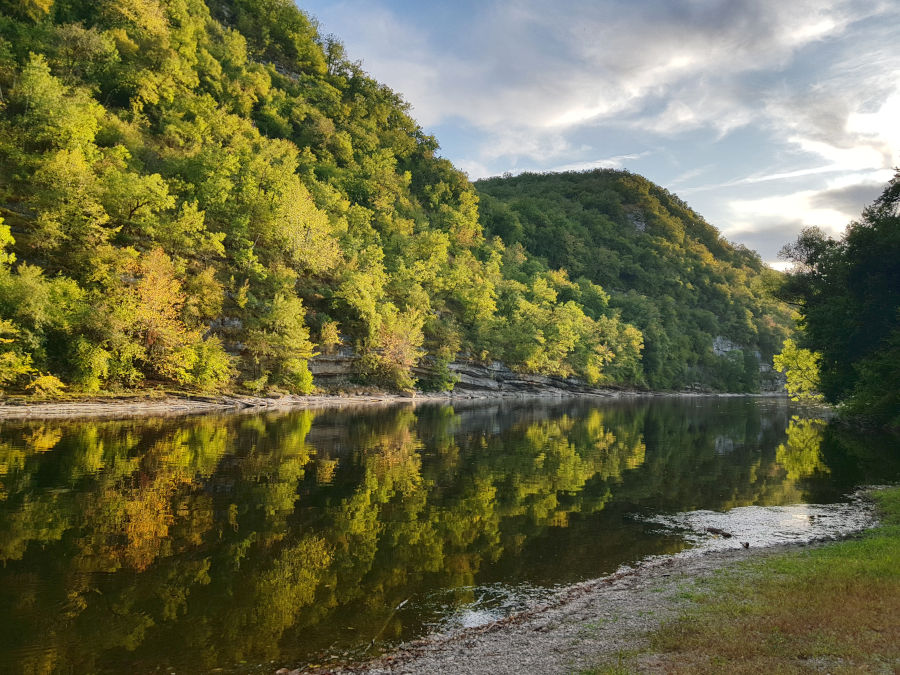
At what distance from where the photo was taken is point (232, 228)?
62938 mm

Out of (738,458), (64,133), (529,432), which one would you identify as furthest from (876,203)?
(64,133)

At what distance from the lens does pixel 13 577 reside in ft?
36.6

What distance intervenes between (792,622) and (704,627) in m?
1.41

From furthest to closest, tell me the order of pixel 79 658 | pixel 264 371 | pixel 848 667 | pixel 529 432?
pixel 264 371 < pixel 529 432 < pixel 79 658 < pixel 848 667

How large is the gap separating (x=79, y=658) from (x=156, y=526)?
7.32 metres

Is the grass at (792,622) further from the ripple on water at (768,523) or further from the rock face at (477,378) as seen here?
the rock face at (477,378)

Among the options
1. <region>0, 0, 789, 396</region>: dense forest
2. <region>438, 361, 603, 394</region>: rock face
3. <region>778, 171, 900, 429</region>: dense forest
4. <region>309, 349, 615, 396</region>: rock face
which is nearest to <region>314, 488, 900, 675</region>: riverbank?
<region>778, 171, 900, 429</region>: dense forest

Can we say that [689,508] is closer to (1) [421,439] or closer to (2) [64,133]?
(1) [421,439]

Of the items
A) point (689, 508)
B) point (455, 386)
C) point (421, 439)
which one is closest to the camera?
point (689, 508)

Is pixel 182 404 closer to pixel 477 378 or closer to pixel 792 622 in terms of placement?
pixel 792 622

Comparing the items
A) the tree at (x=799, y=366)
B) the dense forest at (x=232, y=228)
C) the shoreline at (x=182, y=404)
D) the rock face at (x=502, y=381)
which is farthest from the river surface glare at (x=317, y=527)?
the rock face at (x=502, y=381)

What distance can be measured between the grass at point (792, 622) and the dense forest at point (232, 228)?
4158 cm

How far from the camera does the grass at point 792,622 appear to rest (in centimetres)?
724

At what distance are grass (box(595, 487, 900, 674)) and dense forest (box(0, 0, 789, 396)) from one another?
4158 centimetres
